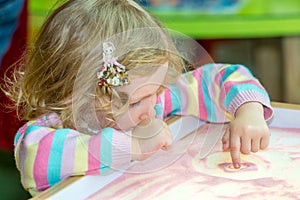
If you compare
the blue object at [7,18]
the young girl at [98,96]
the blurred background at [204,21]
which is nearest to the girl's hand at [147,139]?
the young girl at [98,96]

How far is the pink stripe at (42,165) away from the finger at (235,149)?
0.18 meters

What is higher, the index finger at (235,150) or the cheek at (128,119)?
the cheek at (128,119)

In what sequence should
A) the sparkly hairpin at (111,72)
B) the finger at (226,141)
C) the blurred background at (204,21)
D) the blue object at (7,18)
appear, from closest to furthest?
the sparkly hairpin at (111,72)
the finger at (226,141)
the blue object at (7,18)
the blurred background at (204,21)

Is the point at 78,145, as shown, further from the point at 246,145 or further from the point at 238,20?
the point at 238,20

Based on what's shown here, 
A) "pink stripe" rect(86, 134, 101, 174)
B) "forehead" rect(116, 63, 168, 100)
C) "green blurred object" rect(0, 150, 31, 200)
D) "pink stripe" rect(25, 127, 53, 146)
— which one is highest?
"forehead" rect(116, 63, 168, 100)

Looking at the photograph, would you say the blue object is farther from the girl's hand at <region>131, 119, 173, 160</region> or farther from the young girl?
the girl's hand at <region>131, 119, 173, 160</region>

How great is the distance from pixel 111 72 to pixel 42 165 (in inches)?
4.6

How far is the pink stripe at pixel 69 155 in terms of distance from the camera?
706 millimetres

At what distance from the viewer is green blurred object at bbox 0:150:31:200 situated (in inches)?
60.3

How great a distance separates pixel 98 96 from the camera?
2.28 feet

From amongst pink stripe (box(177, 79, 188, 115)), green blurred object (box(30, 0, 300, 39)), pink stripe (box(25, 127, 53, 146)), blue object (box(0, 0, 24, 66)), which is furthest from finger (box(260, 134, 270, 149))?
green blurred object (box(30, 0, 300, 39))

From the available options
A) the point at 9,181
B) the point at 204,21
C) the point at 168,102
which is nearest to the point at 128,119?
the point at 168,102

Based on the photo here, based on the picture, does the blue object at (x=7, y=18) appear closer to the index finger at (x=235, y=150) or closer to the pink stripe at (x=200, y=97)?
the pink stripe at (x=200, y=97)

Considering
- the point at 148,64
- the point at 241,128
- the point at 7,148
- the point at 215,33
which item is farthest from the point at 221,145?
the point at 7,148
